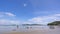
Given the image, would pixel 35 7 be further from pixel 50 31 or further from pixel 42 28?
pixel 50 31

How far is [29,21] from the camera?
154cm

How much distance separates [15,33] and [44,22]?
1.80 ft

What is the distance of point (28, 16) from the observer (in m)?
1.55

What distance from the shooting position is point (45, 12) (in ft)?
4.95

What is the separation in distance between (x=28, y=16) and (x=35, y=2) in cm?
26

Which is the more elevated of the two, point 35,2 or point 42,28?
point 35,2

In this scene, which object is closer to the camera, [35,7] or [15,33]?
[35,7]

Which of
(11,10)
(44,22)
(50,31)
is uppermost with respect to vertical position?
(11,10)

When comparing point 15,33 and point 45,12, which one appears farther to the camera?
point 15,33

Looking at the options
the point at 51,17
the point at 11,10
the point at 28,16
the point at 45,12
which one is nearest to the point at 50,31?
the point at 51,17

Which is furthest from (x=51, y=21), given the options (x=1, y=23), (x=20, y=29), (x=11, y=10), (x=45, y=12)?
(x=1, y=23)

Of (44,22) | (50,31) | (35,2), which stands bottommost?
(50,31)

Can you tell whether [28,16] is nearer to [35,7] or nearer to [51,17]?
[35,7]

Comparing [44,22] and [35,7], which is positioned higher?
[35,7]
